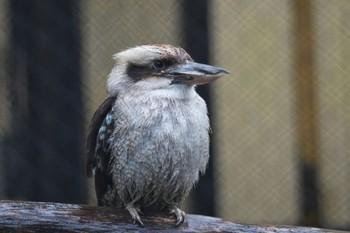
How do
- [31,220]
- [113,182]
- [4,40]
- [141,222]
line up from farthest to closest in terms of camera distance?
[4,40] < [113,182] < [141,222] < [31,220]

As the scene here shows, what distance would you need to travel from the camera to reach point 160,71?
95.3 inches

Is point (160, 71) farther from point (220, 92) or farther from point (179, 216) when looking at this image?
point (220, 92)

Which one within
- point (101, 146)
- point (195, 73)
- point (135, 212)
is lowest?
point (135, 212)

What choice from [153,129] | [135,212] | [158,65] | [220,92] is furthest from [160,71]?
[220,92]

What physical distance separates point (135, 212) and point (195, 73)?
405mm

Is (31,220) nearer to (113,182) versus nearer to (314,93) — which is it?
(113,182)

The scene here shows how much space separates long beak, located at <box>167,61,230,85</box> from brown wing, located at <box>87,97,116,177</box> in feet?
0.65

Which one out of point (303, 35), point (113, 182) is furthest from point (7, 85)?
point (303, 35)

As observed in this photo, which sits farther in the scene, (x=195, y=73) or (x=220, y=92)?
(x=220, y=92)

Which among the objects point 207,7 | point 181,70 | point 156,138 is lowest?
point 156,138

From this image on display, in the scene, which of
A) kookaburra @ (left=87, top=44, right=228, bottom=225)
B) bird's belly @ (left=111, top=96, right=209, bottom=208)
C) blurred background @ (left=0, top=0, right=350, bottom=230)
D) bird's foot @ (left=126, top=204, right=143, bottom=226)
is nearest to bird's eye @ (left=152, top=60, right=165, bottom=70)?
kookaburra @ (left=87, top=44, right=228, bottom=225)

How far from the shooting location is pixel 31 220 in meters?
2.10

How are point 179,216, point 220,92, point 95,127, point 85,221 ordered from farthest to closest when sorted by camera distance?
1. point 220,92
2. point 95,127
3. point 179,216
4. point 85,221

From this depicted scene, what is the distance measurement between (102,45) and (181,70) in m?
0.87
